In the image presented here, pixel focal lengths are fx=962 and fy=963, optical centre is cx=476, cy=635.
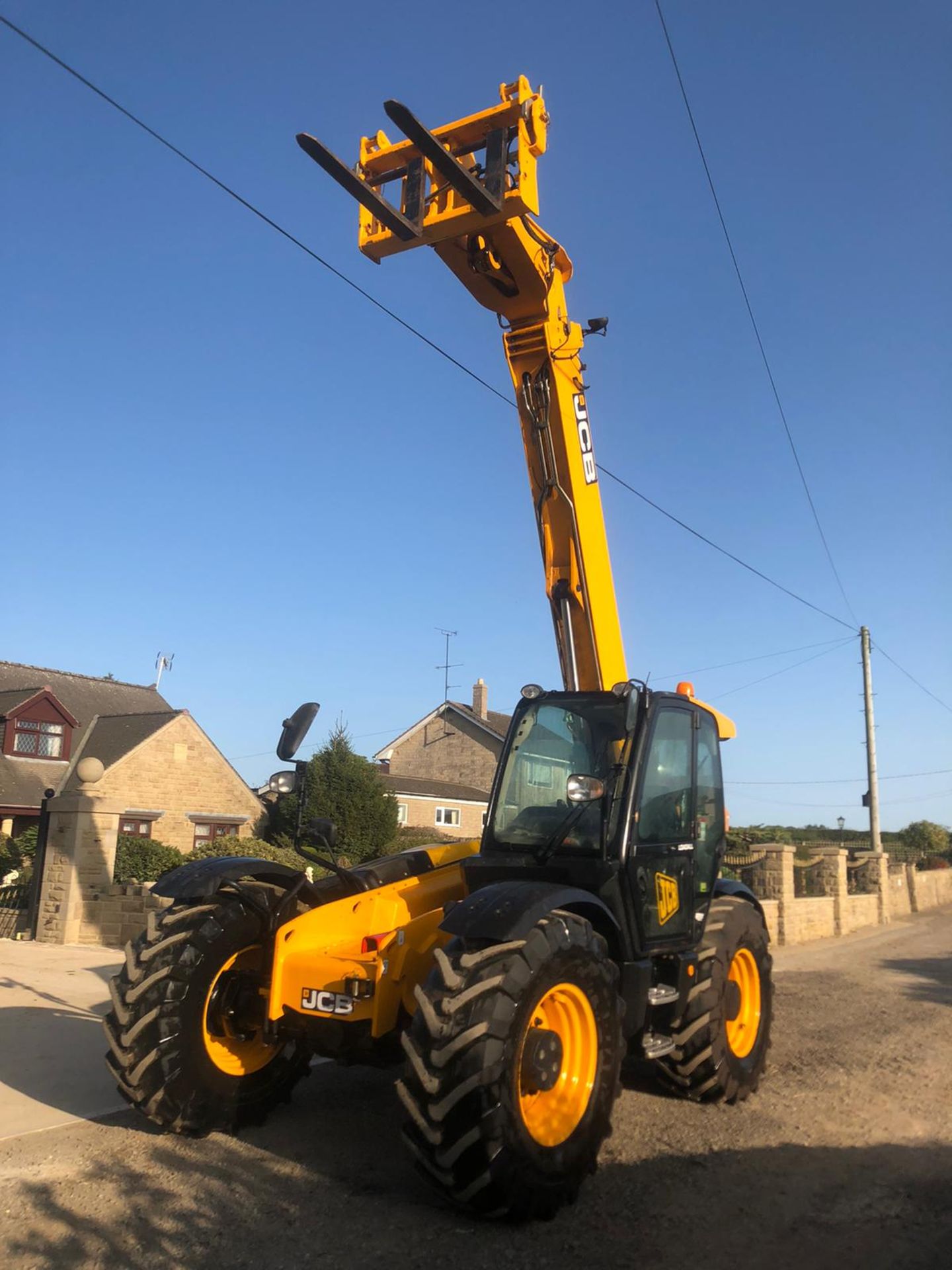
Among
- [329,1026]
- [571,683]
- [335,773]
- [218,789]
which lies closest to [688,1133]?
[329,1026]

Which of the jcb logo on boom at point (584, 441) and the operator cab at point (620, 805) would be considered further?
the jcb logo on boom at point (584, 441)

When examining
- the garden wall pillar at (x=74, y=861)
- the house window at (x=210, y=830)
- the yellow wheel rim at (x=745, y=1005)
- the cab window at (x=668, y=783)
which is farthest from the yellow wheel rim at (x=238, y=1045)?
the house window at (x=210, y=830)

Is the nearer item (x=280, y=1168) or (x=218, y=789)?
(x=280, y=1168)

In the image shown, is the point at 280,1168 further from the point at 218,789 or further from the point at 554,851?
the point at 218,789

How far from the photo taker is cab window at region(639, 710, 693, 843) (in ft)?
17.5

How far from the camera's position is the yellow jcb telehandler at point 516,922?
12.9ft

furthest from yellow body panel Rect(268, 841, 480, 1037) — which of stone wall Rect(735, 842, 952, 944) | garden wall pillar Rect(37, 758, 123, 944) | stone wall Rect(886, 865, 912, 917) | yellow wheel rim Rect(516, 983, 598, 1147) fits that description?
stone wall Rect(886, 865, 912, 917)

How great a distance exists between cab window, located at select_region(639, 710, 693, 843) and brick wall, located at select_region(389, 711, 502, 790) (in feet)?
102

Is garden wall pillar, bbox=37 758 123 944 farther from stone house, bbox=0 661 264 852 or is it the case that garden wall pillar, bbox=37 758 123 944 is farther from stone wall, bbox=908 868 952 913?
stone wall, bbox=908 868 952 913

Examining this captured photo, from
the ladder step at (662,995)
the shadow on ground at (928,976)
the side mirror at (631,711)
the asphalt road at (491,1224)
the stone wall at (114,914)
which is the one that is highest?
the side mirror at (631,711)

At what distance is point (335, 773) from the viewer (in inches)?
838

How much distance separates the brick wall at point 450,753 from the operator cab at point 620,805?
101 ft

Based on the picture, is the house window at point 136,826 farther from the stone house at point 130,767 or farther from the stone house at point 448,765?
the stone house at point 448,765

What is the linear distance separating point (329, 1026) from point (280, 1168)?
0.70m
